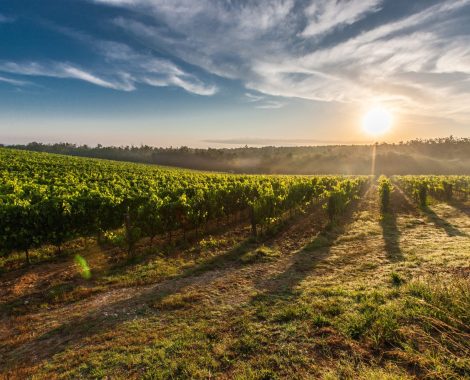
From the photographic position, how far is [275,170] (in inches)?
3174

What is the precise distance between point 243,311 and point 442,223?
1665 centimetres

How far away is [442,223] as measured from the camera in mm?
17938

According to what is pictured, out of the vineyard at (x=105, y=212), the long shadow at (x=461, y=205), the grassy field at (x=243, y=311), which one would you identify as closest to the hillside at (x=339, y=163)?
the long shadow at (x=461, y=205)

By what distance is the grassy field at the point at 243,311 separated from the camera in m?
5.32

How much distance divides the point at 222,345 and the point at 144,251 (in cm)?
778

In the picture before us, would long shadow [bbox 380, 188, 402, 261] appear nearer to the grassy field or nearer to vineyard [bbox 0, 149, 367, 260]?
the grassy field

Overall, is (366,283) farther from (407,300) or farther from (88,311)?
(88,311)

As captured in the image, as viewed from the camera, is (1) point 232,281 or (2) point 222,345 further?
(1) point 232,281

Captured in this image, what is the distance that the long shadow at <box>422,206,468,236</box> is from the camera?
50.1 ft

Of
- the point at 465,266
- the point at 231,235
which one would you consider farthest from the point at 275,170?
the point at 465,266

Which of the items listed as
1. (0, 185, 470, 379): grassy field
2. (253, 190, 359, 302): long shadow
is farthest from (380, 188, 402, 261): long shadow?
(253, 190, 359, 302): long shadow

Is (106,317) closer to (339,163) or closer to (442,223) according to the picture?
(442,223)

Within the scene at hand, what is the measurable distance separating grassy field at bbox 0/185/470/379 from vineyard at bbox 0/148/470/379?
3 cm

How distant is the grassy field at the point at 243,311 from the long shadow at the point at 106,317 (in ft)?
0.12
